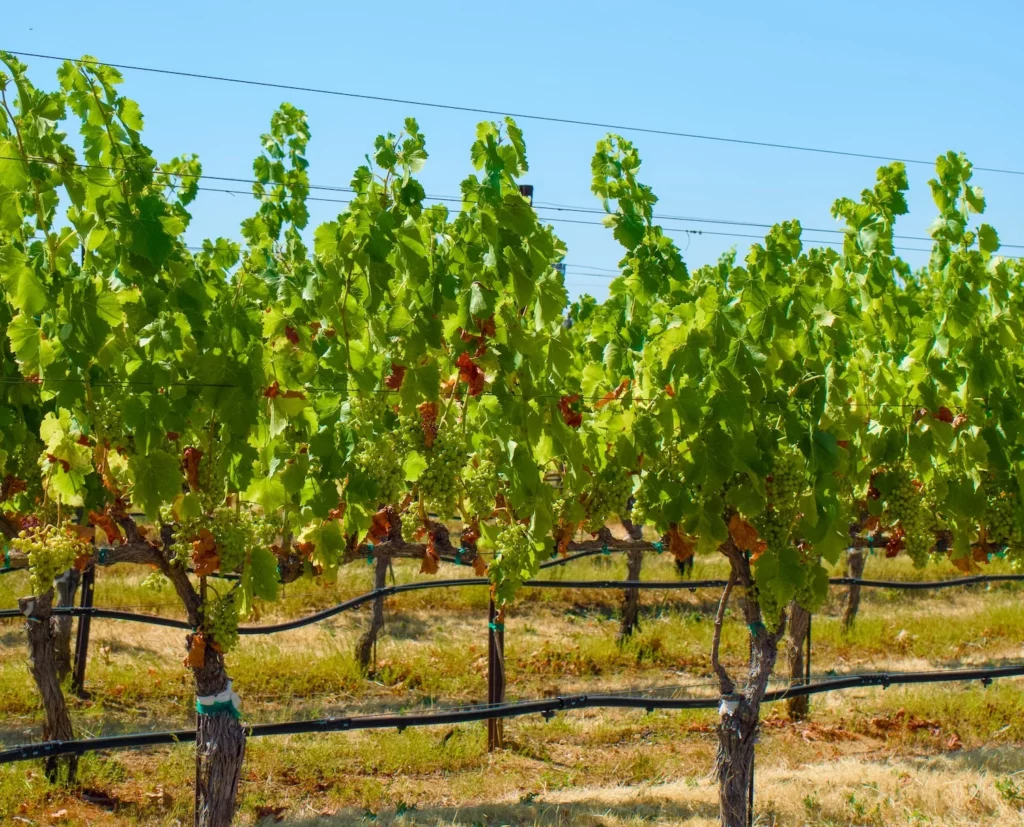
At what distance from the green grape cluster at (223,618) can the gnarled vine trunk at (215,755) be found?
0.75 feet

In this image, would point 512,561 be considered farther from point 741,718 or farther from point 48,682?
point 48,682

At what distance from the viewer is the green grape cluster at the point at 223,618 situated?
3875 mm

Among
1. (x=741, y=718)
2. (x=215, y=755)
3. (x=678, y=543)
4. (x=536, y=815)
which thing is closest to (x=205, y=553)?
(x=215, y=755)

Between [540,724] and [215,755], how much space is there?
303cm

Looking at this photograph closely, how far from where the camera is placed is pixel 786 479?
4.07m

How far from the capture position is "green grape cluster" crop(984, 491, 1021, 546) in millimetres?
4949

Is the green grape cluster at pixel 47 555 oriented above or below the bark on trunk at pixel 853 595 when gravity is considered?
above

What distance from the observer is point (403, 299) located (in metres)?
3.46

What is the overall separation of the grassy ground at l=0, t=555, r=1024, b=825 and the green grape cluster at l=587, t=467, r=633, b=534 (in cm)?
154

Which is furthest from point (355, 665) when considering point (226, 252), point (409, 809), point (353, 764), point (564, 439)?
point (564, 439)

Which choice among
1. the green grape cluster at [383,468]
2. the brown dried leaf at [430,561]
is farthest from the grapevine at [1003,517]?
the green grape cluster at [383,468]

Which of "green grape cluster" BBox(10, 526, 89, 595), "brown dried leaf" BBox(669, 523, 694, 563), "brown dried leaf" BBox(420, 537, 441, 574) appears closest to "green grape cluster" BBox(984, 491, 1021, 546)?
"brown dried leaf" BBox(669, 523, 694, 563)

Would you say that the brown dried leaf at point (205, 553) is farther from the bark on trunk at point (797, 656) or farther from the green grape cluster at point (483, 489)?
the bark on trunk at point (797, 656)

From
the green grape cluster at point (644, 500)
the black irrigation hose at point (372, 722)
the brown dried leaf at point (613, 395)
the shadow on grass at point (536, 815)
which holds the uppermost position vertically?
the brown dried leaf at point (613, 395)
